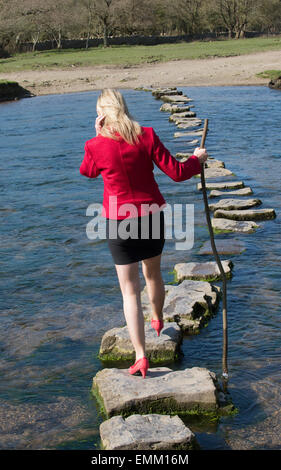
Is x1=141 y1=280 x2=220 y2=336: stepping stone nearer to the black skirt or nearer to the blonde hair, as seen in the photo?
the black skirt

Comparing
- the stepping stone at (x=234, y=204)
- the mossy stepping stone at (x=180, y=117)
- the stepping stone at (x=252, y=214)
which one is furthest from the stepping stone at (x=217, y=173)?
the mossy stepping stone at (x=180, y=117)

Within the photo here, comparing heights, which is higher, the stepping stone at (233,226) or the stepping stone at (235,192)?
the stepping stone at (235,192)

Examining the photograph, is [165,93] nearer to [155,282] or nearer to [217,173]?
[217,173]

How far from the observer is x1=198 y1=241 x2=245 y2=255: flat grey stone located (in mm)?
7227

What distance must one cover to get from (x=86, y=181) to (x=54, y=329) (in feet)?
20.9

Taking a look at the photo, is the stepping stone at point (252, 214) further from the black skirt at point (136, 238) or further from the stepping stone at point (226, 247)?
the black skirt at point (136, 238)

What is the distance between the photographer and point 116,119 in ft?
13.1

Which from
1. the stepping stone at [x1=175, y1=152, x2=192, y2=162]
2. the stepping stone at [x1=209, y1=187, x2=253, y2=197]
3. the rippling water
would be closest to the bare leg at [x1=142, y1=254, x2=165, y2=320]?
the rippling water

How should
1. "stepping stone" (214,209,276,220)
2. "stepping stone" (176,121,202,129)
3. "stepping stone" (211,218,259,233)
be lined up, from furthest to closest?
"stepping stone" (176,121,202,129) < "stepping stone" (214,209,276,220) < "stepping stone" (211,218,259,233)

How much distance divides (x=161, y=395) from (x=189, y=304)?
4.90 ft

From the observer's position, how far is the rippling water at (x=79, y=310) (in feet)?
13.6

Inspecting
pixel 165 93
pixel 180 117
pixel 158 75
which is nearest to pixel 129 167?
pixel 180 117

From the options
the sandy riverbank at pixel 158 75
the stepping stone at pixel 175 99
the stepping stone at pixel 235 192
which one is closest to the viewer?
the stepping stone at pixel 235 192
